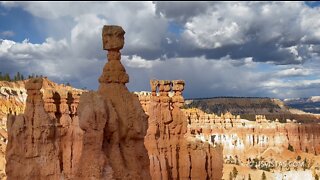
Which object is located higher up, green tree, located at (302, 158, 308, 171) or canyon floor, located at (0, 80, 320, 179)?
canyon floor, located at (0, 80, 320, 179)

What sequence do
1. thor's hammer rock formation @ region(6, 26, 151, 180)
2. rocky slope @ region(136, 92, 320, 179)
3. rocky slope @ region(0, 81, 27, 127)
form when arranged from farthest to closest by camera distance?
rocky slope @ region(136, 92, 320, 179) → rocky slope @ region(0, 81, 27, 127) → thor's hammer rock formation @ region(6, 26, 151, 180)

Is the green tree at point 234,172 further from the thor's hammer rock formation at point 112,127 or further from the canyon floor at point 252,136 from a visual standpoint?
the thor's hammer rock formation at point 112,127

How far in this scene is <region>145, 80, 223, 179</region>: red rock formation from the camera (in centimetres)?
2672

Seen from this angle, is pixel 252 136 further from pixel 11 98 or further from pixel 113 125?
pixel 113 125

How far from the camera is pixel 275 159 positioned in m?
93.0

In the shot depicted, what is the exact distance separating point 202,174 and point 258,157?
72700 mm

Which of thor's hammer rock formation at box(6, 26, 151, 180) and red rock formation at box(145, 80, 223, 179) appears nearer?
thor's hammer rock formation at box(6, 26, 151, 180)

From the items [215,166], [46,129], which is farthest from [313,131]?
[46,129]

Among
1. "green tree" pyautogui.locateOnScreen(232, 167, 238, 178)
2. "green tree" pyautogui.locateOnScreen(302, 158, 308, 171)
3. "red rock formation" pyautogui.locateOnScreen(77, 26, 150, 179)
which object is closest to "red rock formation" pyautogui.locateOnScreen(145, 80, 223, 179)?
"red rock formation" pyautogui.locateOnScreen(77, 26, 150, 179)

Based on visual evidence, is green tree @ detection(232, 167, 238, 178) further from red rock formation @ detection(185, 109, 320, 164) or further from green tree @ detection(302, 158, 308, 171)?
red rock formation @ detection(185, 109, 320, 164)

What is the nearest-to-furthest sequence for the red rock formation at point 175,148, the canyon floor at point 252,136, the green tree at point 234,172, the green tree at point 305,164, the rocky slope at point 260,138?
the red rock formation at point 175,148 → the green tree at point 234,172 → the green tree at point 305,164 → the canyon floor at point 252,136 → the rocky slope at point 260,138

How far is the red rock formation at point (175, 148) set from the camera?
2672 cm

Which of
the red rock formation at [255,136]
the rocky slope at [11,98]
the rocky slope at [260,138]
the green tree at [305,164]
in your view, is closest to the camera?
the green tree at [305,164]

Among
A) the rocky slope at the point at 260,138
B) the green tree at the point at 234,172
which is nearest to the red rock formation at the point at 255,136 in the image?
the rocky slope at the point at 260,138
